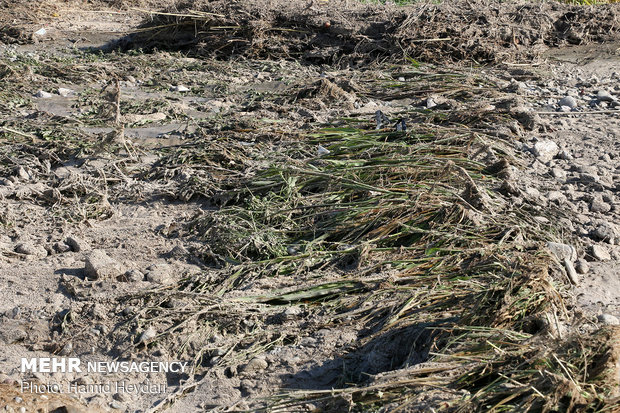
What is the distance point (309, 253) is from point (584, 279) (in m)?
1.36

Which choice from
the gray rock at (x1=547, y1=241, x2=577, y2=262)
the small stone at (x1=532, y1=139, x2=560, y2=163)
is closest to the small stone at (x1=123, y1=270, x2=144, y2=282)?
the gray rock at (x1=547, y1=241, x2=577, y2=262)

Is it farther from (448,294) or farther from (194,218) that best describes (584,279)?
(194,218)

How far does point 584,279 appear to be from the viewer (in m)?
3.53

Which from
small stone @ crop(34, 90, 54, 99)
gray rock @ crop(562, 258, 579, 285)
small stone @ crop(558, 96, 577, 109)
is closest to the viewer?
gray rock @ crop(562, 258, 579, 285)

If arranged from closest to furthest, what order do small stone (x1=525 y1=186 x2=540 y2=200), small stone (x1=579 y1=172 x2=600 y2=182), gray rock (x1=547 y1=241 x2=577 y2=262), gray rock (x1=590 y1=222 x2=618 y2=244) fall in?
gray rock (x1=547 y1=241 x2=577 y2=262)
gray rock (x1=590 y1=222 x2=618 y2=244)
small stone (x1=525 y1=186 x2=540 y2=200)
small stone (x1=579 y1=172 x2=600 y2=182)

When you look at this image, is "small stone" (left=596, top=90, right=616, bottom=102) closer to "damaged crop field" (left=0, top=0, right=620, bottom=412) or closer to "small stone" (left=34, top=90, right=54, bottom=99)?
"damaged crop field" (left=0, top=0, right=620, bottom=412)

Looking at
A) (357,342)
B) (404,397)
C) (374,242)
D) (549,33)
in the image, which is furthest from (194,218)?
(549,33)

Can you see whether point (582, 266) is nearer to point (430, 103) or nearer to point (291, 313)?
point (291, 313)

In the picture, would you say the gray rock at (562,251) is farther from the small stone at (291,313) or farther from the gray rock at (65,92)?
the gray rock at (65,92)

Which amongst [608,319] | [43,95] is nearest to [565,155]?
[608,319]

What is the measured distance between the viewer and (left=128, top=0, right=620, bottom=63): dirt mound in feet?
22.9

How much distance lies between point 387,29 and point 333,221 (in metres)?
3.65

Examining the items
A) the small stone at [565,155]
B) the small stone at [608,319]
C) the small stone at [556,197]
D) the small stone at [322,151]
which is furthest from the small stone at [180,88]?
the small stone at [608,319]

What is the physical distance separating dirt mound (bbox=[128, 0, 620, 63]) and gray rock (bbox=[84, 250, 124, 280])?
400cm
